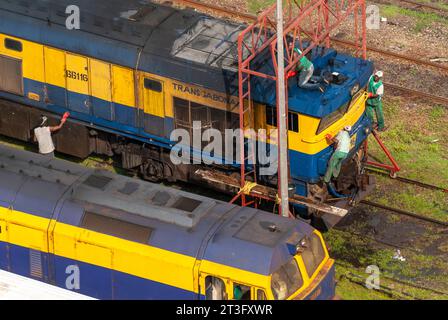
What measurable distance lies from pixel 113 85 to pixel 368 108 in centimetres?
617

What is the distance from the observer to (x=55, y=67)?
2439cm

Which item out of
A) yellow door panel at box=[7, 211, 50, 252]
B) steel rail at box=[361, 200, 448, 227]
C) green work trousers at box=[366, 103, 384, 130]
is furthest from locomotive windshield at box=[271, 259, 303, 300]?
green work trousers at box=[366, 103, 384, 130]

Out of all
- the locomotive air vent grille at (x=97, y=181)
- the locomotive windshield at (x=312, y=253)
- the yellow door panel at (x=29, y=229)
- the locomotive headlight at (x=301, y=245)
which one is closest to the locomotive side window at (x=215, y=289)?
the locomotive headlight at (x=301, y=245)

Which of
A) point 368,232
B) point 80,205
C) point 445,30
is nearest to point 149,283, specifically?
point 80,205

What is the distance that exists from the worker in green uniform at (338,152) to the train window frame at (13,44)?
26.9 ft

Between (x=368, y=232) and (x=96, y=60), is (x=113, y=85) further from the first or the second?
(x=368, y=232)

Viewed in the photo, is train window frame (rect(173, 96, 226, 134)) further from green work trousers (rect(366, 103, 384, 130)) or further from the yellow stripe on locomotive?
green work trousers (rect(366, 103, 384, 130))

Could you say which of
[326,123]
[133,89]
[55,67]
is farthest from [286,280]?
[55,67]

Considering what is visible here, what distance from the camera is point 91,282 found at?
1847cm

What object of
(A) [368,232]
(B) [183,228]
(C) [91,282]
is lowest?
(A) [368,232]

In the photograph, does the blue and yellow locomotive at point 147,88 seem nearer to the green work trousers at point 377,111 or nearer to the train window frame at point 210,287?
the green work trousers at point 377,111

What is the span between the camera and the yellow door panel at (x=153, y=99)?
2322 centimetres

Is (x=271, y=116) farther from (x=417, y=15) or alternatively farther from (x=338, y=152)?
(x=417, y=15)

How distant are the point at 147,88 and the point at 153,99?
0.98 ft
